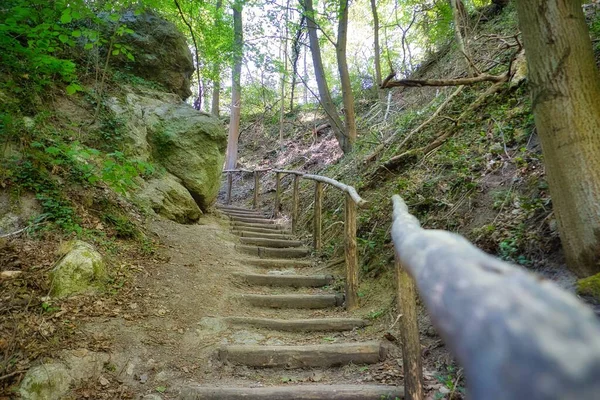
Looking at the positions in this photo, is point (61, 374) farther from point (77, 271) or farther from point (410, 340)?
point (410, 340)

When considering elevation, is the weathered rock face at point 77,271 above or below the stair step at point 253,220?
below

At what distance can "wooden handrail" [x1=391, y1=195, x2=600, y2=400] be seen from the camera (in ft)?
1.10

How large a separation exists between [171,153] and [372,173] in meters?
3.77

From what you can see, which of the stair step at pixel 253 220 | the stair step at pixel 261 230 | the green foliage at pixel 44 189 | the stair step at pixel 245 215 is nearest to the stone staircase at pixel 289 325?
the stair step at pixel 261 230

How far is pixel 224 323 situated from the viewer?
3537 mm

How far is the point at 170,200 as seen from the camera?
602cm

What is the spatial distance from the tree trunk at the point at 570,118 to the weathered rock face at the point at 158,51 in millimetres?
7326

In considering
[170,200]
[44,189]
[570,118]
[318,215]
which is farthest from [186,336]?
[570,118]

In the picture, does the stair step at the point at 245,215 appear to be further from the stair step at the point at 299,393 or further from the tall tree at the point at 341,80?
the stair step at the point at 299,393

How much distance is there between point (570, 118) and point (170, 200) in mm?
5443

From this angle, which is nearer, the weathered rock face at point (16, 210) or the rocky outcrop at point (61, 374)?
the rocky outcrop at point (61, 374)

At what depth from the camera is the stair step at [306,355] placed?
3.02 meters

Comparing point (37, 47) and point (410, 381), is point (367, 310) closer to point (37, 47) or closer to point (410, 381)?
point (410, 381)

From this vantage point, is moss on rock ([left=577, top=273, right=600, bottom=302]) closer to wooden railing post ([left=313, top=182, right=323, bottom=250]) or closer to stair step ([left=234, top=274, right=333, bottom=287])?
stair step ([left=234, top=274, right=333, bottom=287])
